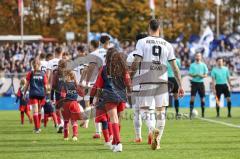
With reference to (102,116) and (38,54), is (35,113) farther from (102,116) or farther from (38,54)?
(38,54)

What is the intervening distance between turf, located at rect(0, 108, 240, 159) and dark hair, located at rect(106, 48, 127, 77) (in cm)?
154

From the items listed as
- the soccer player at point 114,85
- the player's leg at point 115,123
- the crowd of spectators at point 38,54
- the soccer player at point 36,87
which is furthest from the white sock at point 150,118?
the crowd of spectators at point 38,54

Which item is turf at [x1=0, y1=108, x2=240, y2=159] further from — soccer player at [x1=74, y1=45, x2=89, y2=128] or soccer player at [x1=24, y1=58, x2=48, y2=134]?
soccer player at [x1=24, y1=58, x2=48, y2=134]

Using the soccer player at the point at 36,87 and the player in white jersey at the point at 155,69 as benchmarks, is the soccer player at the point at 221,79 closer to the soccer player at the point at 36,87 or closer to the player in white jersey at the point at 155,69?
the soccer player at the point at 36,87

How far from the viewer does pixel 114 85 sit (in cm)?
1510

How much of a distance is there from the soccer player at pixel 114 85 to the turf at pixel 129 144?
613 millimetres

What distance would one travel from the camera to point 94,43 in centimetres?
1853

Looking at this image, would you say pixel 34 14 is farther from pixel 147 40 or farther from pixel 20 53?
pixel 147 40

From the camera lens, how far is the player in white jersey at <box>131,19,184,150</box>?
15.2 metres

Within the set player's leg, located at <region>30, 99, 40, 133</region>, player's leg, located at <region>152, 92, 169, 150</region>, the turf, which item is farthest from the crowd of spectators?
player's leg, located at <region>152, 92, 169, 150</region>

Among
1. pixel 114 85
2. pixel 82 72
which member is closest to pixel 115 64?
pixel 114 85

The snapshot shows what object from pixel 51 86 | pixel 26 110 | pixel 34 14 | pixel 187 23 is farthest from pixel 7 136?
pixel 187 23

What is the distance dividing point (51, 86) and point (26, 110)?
6572mm

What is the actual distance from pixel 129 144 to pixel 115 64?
2390mm
